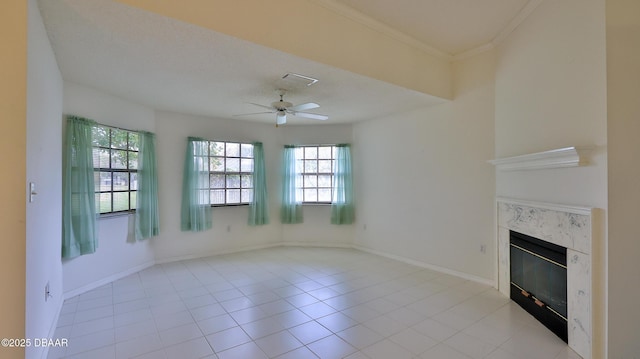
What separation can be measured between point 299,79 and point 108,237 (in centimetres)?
345

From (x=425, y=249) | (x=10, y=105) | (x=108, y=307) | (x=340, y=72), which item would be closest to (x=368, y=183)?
(x=425, y=249)

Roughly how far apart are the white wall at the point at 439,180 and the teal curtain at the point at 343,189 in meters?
0.28

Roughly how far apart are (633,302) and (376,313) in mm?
2018

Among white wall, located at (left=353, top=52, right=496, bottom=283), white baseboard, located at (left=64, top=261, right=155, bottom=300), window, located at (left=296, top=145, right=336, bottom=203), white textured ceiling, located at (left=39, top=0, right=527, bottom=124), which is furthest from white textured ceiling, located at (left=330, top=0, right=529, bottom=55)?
white baseboard, located at (left=64, top=261, right=155, bottom=300)

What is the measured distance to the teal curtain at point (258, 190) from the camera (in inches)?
229

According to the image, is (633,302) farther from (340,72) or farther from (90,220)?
(90,220)

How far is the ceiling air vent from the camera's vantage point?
3.22m

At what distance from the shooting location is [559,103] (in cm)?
262

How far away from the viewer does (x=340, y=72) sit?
10.2 feet

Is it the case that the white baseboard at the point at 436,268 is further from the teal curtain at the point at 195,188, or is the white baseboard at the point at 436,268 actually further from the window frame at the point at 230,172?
the teal curtain at the point at 195,188

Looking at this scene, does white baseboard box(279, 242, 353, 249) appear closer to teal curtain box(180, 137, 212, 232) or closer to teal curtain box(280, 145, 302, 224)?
teal curtain box(280, 145, 302, 224)

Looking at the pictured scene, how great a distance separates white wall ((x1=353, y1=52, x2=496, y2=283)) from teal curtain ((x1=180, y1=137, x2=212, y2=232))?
→ 3049mm

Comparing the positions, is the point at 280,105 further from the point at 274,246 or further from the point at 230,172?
the point at 274,246

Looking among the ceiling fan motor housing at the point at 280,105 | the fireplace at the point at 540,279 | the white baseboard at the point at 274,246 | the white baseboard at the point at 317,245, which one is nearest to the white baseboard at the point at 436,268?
the white baseboard at the point at 274,246
